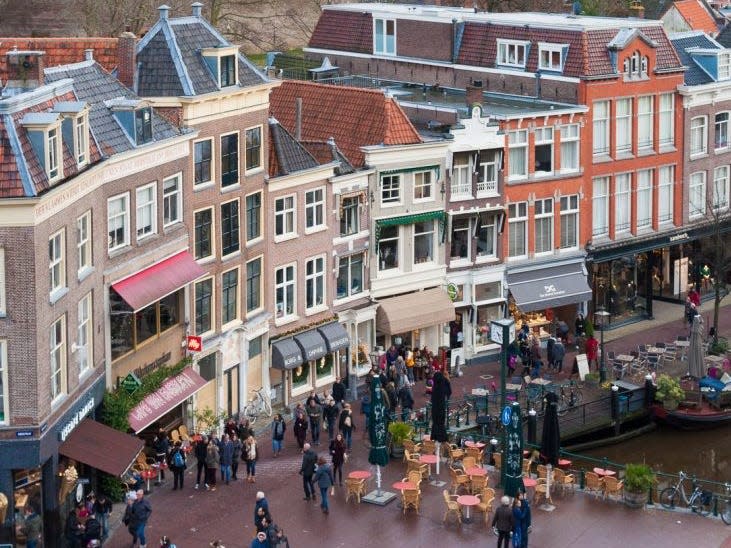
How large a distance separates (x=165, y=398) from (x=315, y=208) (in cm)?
1215

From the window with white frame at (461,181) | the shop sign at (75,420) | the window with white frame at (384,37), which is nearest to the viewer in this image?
the shop sign at (75,420)

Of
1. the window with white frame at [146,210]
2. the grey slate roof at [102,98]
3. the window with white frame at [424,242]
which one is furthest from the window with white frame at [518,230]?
the window with white frame at [146,210]

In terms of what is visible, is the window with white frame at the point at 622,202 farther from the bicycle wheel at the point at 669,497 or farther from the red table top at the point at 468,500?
the red table top at the point at 468,500

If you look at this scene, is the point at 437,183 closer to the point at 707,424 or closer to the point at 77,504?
the point at 707,424

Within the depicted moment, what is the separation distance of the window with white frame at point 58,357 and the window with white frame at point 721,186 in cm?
4091

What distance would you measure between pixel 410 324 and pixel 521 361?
5387 mm

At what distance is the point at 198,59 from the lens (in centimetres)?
5631

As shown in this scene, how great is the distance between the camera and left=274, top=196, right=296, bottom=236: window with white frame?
61.1 m

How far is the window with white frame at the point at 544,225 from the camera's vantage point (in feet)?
234

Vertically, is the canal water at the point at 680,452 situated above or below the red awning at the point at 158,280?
below

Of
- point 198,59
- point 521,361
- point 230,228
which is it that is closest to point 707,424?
point 521,361

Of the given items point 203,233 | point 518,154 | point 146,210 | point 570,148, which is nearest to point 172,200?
point 146,210

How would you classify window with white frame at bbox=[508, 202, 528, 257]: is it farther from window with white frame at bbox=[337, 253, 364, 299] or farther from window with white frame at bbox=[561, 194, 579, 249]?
window with white frame at bbox=[337, 253, 364, 299]

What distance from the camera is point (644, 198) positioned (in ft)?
250
